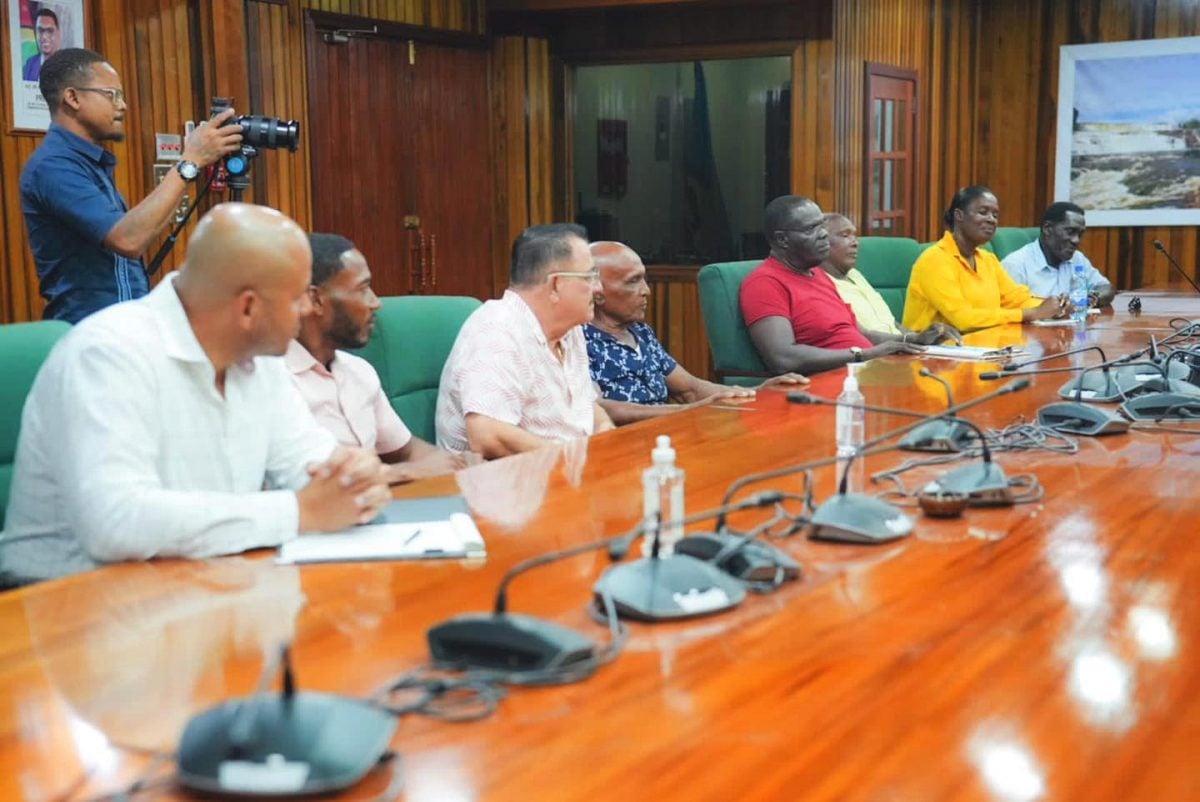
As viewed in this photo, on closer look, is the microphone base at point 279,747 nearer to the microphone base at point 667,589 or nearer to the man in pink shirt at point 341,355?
the microphone base at point 667,589

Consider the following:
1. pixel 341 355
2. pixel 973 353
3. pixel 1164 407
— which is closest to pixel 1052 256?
pixel 973 353

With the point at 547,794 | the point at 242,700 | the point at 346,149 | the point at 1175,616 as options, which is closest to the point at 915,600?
the point at 1175,616

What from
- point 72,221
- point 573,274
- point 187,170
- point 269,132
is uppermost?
point 269,132

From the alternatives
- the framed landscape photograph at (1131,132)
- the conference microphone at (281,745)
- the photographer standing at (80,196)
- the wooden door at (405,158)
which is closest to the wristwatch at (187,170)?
the photographer standing at (80,196)

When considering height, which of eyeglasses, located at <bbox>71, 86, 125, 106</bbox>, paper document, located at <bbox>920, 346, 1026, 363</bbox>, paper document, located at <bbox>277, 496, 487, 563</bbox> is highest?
eyeglasses, located at <bbox>71, 86, 125, 106</bbox>

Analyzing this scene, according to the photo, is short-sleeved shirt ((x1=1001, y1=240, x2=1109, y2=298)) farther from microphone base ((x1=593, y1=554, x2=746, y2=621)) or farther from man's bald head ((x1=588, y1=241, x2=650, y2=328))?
microphone base ((x1=593, y1=554, x2=746, y2=621))

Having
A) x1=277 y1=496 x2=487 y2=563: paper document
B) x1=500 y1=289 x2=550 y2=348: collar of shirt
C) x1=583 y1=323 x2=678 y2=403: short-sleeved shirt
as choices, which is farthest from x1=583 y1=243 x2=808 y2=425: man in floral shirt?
x1=277 y1=496 x2=487 y2=563: paper document

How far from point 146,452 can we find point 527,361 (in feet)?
4.32

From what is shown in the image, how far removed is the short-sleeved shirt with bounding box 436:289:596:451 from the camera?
2.97 meters

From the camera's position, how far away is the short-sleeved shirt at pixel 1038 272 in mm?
6504

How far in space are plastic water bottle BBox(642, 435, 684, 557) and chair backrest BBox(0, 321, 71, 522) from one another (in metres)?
1.05

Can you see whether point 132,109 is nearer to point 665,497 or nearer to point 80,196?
point 80,196

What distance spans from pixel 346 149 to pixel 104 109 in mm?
2691

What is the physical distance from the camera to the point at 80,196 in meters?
3.29
